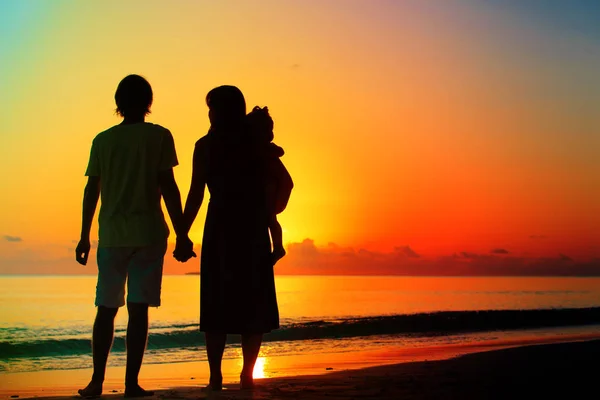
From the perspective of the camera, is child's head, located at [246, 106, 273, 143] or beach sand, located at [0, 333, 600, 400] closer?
beach sand, located at [0, 333, 600, 400]

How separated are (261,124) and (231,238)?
888 millimetres

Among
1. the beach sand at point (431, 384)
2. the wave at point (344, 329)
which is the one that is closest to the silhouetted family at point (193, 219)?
the beach sand at point (431, 384)

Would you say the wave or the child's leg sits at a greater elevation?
the child's leg

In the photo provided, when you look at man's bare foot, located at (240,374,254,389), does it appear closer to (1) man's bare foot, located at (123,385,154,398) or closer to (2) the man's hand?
(1) man's bare foot, located at (123,385,154,398)

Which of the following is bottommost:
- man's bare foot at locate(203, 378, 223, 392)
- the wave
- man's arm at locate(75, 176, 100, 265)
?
man's bare foot at locate(203, 378, 223, 392)

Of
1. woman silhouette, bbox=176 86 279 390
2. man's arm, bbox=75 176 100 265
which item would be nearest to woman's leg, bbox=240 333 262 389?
woman silhouette, bbox=176 86 279 390

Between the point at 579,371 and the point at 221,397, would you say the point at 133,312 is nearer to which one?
the point at 221,397

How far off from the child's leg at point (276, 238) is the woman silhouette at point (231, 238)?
0.46 feet

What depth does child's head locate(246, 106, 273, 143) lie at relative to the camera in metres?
5.32

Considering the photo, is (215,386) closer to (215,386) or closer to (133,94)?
(215,386)

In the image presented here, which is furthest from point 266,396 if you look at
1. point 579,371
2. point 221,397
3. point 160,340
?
point 160,340

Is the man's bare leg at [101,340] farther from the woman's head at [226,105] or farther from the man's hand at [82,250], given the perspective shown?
the woman's head at [226,105]

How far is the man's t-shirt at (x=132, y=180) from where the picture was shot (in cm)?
474

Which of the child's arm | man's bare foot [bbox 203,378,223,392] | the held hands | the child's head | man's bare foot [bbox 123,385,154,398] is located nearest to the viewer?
man's bare foot [bbox 123,385,154,398]
